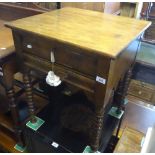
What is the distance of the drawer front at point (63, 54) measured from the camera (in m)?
0.63

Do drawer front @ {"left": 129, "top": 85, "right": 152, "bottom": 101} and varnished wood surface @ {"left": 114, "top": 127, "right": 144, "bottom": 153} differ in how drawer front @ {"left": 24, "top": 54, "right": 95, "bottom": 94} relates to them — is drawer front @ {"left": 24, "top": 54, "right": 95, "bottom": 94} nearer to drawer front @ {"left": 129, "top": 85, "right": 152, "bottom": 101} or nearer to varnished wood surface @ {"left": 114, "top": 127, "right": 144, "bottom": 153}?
varnished wood surface @ {"left": 114, "top": 127, "right": 144, "bottom": 153}

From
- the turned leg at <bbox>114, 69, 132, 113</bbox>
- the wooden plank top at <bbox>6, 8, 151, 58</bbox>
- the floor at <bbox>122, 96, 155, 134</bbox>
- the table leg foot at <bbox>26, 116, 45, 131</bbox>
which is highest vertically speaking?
the wooden plank top at <bbox>6, 8, 151, 58</bbox>

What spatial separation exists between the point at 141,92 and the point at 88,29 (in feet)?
3.76

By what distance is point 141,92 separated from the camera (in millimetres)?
1674

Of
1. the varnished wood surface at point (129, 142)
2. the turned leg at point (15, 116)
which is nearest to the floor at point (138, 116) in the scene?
the varnished wood surface at point (129, 142)

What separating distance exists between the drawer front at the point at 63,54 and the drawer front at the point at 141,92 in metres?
1.16

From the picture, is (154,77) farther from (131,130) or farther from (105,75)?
(105,75)

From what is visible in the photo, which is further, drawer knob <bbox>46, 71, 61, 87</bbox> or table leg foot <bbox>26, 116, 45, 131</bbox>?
table leg foot <bbox>26, 116, 45, 131</bbox>

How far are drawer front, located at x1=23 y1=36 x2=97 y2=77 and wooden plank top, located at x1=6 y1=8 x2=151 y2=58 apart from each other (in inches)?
1.4

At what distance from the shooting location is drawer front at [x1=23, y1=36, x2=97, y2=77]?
626mm

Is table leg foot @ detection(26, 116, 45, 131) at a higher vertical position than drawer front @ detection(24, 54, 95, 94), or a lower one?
lower

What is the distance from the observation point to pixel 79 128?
1034 millimetres

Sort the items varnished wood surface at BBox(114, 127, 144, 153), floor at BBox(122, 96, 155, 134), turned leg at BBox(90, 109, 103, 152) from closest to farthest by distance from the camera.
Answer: turned leg at BBox(90, 109, 103, 152), varnished wood surface at BBox(114, 127, 144, 153), floor at BBox(122, 96, 155, 134)

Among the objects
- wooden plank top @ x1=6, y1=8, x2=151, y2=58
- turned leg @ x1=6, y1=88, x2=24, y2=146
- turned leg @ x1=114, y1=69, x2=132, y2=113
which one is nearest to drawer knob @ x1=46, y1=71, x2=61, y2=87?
wooden plank top @ x1=6, y1=8, x2=151, y2=58
